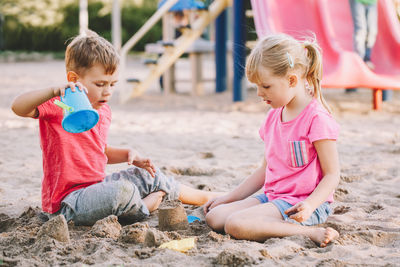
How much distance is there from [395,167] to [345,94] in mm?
4728

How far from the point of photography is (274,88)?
2264 mm

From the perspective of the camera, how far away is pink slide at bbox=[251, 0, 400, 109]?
5.60m

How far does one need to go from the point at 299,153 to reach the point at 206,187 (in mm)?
895

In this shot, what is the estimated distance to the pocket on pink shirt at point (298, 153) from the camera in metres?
2.29

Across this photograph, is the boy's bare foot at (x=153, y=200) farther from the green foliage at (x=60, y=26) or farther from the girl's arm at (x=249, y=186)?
the green foliage at (x=60, y=26)

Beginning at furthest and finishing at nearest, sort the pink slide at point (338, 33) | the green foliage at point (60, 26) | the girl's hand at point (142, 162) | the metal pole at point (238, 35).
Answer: the green foliage at point (60, 26)
the metal pole at point (238, 35)
the pink slide at point (338, 33)
the girl's hand at point (142, 162)

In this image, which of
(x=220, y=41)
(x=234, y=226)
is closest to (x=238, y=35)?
(x=220, y=41)

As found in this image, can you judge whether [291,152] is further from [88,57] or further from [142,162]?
[88,57]

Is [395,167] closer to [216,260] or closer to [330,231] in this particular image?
[330,231]

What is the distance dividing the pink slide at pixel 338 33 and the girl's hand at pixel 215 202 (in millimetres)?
3287

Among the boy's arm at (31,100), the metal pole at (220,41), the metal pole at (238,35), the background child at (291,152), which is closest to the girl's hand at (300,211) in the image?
the background child at (291,152)

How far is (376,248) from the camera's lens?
6.88ft

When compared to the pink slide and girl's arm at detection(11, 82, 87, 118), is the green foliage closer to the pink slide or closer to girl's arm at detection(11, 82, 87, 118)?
the pink slide

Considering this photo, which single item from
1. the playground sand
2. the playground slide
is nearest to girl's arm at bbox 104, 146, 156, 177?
the playground sand
